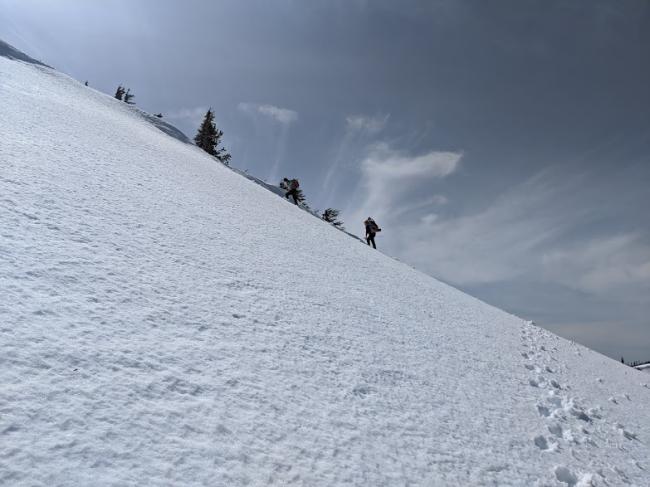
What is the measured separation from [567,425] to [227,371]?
16.2ft

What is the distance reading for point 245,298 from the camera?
5570 mm

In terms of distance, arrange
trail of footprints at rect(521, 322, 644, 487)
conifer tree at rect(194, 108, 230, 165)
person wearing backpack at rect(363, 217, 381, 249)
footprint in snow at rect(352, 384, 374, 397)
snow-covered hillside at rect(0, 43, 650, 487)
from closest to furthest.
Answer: snow-covered hillside at rect(0, 43, 650, 487) < footprint in snow at rect(352, 384, 374, 397) < trail of footprints at rect(521, 322, 644, 487) < person wearing backpack at rect(363, 217, 381, 249) < conifer tree at rect(194, 108, 230, 165)

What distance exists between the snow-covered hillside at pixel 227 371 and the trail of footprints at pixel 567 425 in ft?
0.12

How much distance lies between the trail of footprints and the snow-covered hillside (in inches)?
1.4

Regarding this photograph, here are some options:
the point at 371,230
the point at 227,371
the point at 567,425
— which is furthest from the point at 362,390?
the point at 371,230

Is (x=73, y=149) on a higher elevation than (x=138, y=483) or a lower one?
higher

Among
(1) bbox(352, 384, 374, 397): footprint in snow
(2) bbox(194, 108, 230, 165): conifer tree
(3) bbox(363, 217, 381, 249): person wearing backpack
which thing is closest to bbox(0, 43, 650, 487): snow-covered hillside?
(1) bbox(352, 384, 374, 397): footprint in snow

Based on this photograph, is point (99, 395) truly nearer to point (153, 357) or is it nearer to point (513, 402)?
point (153, 357)

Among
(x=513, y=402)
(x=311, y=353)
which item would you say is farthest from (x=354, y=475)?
(x=513, y=402)

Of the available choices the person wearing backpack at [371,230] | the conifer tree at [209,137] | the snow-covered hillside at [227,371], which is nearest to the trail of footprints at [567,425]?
the snow-covered hillside at [227,371]

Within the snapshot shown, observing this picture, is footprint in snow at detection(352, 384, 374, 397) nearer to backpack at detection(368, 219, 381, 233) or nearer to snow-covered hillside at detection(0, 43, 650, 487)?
snow-covered hillside at detection(0, 43, 650, 487)

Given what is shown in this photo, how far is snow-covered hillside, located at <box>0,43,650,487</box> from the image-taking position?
8.77 ft

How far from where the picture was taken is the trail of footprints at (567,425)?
14.5 ft

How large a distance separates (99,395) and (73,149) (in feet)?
27.8
